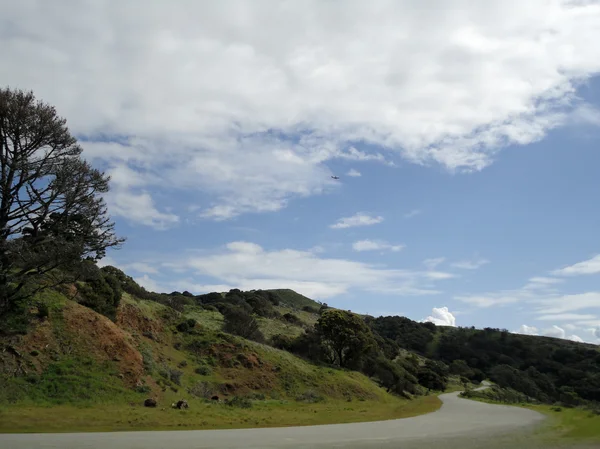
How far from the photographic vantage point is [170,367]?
36.0m

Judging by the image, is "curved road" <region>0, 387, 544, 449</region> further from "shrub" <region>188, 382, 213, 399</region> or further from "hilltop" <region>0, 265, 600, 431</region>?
"shrub" <region>188, 382, 213, 399</region>

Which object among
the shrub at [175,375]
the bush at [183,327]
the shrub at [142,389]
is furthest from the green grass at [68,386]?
the bush at [183,327]

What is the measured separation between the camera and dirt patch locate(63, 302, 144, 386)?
96.5 ft

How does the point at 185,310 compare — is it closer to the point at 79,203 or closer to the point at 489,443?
the point at 79,203

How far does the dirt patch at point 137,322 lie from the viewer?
38844mm

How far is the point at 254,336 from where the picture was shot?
2114 inches

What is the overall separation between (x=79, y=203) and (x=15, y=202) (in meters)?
2.04

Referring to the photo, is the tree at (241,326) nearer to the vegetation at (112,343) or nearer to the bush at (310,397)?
the vegetation at (112,343)

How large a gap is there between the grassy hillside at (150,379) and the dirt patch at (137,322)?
119 mm

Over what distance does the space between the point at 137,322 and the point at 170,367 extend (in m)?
6.54

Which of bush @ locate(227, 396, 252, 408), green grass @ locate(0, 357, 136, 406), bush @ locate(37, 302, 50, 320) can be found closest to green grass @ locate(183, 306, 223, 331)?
bush @ locate(227, 396, 252, 408)

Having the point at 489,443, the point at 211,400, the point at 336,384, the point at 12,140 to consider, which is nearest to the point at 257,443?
the point at 489,443

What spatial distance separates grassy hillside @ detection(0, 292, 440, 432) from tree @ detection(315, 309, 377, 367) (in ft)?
21.0

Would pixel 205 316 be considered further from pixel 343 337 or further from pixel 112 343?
pixel 112 343
